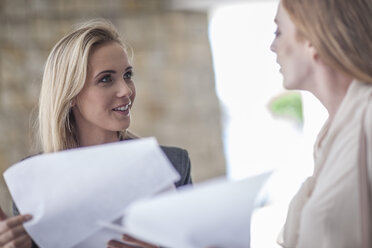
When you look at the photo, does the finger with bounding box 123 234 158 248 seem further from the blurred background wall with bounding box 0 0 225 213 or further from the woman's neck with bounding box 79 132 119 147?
the blurred background wall with bounding box 0 0 225 213

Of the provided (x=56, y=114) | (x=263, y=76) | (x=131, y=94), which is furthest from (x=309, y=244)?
(x=263, y=76)

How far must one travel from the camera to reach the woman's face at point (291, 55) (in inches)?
44.0

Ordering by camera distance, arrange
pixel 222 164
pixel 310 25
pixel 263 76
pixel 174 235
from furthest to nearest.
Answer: pixel 263 76
pixel 222 164
pixel 310 25
pixel 174 235

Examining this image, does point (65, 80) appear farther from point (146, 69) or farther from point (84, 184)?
point (146, 69)

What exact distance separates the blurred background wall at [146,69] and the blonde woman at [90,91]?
264 cm

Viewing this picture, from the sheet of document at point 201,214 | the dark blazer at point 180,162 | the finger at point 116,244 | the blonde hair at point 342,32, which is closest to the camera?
the sheet of document at point 201,214

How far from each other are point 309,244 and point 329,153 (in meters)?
0.18

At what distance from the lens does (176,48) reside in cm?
525

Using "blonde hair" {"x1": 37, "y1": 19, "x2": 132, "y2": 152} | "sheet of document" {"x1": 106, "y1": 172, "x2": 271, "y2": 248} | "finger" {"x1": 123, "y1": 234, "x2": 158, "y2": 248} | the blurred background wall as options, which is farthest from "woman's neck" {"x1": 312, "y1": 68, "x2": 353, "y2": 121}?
the blurred background wall

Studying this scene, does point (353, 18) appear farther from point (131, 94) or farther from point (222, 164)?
point (222, 164)

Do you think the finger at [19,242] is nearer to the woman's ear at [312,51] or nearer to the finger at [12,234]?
the finger at [12,234]

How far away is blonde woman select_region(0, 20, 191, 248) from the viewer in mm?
1615

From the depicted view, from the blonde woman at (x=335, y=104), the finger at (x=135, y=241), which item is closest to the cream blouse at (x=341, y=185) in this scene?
the blonde woman at (x=335, y=104)

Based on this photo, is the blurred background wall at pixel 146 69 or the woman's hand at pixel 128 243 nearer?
the woman's hand at pixel 128 243
